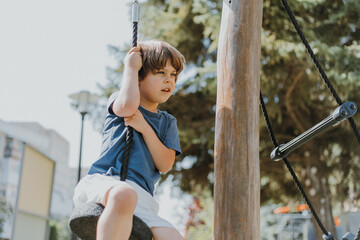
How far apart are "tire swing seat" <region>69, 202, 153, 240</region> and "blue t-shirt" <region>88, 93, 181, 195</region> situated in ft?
0.53

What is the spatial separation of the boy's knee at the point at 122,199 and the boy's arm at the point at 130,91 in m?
0.34

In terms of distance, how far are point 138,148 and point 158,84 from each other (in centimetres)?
27

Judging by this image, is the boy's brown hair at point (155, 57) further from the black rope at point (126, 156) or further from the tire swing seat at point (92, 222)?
the tire swing seat at point (92, 222)

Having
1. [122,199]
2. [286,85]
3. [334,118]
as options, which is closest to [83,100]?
[286,85]

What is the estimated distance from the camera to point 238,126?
185 centimetres

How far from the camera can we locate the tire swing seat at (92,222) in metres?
1.36

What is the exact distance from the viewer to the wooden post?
177 centimetres

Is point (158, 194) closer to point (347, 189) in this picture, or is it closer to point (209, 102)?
point (209, 102)

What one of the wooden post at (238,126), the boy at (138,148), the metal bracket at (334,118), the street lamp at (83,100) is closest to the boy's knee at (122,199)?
the boy at (138,148)

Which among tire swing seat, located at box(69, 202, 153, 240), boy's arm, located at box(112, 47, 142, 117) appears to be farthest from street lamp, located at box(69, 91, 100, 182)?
tire swing seat, located at box(69, 202, 153, 240)

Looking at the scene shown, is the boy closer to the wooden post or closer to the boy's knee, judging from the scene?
the boy's knee

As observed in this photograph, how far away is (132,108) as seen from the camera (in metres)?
1.56

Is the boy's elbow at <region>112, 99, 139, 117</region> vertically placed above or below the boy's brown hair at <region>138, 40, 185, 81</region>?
below

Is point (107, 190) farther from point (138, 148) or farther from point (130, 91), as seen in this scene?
point (130, 91)
